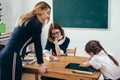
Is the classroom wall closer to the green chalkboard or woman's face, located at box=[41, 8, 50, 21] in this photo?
the green chalkboard

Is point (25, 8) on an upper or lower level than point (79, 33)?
upper

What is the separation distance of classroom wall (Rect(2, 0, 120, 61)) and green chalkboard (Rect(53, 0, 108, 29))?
0.10 meters

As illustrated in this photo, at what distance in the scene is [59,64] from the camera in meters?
2.31

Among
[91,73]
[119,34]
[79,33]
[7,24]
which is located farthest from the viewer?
[7,24]

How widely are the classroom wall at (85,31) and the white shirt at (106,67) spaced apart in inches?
66.6

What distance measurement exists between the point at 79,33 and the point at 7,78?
224cm

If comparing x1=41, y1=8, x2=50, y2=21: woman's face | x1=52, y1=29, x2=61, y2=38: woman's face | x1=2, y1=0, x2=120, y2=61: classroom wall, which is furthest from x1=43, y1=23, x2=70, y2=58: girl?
x1=2, y1=0, x2=120, y2=61: classroom wall

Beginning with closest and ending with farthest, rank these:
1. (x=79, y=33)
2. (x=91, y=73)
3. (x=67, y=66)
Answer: (x=91, y=73), (x=67, y=66), (x=79, y=33)

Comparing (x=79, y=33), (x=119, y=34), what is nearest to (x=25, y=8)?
(x=79, y=33)

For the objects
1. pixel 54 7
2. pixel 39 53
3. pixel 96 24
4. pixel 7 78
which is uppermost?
pixel 54 7

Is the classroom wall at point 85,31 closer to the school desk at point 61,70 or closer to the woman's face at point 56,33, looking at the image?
the woman's face at point 56,33

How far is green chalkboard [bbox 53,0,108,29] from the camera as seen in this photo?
3733 mm

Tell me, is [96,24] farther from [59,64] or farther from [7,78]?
[7,78]

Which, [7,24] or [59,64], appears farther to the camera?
[7,24]
